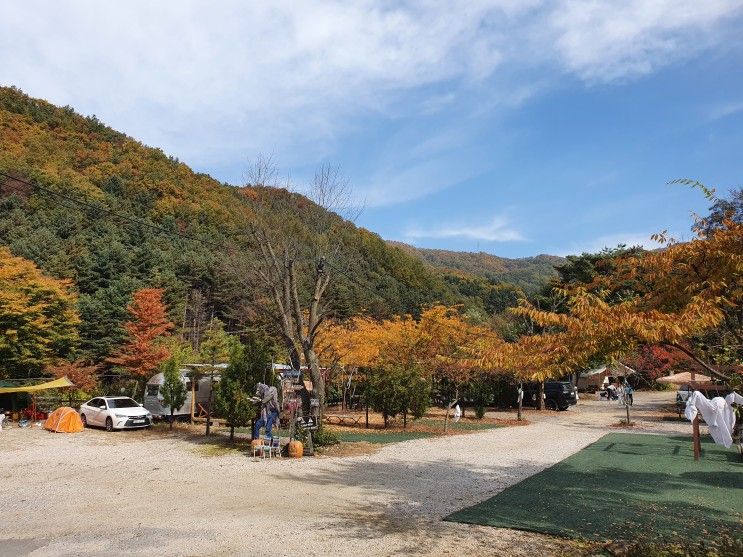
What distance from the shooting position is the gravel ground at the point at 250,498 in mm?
6391

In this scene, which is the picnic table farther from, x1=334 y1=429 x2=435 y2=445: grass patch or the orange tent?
the orange tent

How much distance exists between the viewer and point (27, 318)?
23891mm

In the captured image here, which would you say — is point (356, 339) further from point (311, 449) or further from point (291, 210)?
point (311, 449)

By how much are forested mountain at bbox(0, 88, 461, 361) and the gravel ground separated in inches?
364

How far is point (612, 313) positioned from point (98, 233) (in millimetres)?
49124

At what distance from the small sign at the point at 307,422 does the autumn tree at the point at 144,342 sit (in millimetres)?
16953

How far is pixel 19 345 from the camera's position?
24.0 m

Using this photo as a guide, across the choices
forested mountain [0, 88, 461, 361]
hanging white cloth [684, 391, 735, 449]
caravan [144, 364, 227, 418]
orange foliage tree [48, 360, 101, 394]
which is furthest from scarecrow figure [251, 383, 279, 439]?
orange foliage tree [48, 360, 101, 394]

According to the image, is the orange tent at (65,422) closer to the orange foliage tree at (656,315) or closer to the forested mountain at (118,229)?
the forested mountain at (118,229)

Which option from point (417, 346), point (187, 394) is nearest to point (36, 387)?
point (187, 394)

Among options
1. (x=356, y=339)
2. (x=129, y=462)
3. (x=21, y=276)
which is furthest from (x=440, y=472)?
→ (x=21, y=276)

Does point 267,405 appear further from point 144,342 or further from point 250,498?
point 144,342

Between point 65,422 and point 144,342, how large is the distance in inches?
428

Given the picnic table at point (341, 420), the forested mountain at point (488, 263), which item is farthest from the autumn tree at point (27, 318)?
the forested mountain at point (488, 263)
